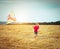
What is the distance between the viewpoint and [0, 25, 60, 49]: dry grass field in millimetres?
3070

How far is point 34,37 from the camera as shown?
3137mm

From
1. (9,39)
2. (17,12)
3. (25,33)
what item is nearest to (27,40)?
(25,33)

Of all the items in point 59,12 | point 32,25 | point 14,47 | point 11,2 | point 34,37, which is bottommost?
point 14,47

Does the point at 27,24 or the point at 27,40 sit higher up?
the point at 27,24

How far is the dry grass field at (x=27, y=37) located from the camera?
3.07 metres

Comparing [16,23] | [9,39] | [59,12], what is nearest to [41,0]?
[59,12]

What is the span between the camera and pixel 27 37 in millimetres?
3141

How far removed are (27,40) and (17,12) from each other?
0.63 m

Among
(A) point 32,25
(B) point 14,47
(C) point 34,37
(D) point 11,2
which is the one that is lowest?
(B) point 14,47

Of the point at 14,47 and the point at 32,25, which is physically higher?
the point at 32,25

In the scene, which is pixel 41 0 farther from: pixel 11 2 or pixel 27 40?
pixel 27 40

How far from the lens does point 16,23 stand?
3.21 m

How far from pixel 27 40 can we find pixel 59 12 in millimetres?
875

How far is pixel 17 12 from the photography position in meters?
3.21
